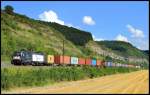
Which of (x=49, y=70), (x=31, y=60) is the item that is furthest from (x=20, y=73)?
(x=31, y=60)

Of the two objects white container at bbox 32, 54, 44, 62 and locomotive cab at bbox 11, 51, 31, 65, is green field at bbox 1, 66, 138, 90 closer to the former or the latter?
white container at bbox 32, 54, 44, 62

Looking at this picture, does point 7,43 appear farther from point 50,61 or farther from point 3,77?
point 3,77

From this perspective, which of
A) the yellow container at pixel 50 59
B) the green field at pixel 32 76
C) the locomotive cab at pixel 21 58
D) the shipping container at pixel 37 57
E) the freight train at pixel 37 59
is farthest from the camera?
the yellow container at pixel 50 59

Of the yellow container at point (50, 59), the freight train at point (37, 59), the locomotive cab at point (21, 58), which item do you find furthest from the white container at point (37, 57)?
the yellow container at point (50, 59)

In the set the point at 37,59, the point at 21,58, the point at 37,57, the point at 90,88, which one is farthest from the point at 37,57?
the point at 90,88

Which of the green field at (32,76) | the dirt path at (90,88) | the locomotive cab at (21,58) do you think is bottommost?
the dirt path at (90,88)

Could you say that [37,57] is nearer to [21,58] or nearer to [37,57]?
[37,57]

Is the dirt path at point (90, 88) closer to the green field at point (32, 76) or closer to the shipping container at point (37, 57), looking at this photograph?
the green field at point (32, 76)

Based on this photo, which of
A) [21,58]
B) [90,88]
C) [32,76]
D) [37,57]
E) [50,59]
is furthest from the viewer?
[50,59]

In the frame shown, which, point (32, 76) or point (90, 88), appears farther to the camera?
point (32, 76)

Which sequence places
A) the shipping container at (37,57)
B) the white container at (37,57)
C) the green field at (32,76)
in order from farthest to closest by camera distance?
the white container at (37,57), the shipping container at (37,57), the green field at (32,76)

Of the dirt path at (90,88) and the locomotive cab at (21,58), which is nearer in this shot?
the dirt path at (90,88)

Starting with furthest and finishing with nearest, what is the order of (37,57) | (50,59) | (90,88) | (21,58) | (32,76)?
(50,59), (37,57), (21,58), (32,76), (90,88)

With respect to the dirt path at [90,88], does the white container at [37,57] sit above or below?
above
